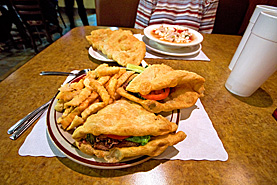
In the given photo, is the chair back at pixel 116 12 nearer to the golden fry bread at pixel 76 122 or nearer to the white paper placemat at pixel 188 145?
the white paper placemat at pixel 188 145

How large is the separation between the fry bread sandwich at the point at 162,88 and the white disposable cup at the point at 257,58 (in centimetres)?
46

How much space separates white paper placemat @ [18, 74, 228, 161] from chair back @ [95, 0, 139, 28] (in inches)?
98.8

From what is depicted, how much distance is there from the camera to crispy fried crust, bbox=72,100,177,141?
2.20 feet

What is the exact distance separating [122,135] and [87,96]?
34cm

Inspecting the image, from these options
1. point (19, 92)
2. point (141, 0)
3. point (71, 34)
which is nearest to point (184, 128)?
point (19, 92)

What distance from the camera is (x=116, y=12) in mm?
2818

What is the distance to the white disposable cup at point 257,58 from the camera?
3.16 ft

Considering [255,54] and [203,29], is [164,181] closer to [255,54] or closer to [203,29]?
[255,54]

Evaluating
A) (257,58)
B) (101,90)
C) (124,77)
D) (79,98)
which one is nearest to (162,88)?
(124,77)

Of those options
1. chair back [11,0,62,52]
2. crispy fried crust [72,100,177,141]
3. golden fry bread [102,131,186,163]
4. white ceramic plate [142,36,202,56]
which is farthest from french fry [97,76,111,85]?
chair back [11,0,62,52]

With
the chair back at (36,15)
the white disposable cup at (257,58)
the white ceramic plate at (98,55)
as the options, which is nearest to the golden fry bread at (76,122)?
the white ceramic plate at (98,55)

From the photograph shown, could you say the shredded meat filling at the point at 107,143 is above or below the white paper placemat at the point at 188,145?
above

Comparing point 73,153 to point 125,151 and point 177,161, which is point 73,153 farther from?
point 177,161

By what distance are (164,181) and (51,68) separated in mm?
1399
